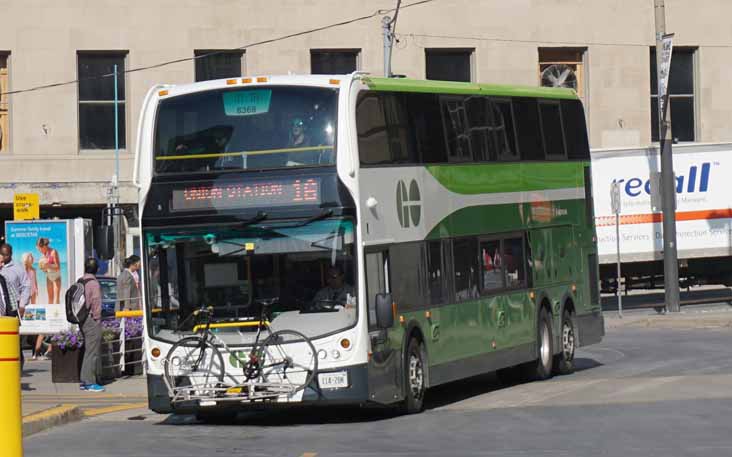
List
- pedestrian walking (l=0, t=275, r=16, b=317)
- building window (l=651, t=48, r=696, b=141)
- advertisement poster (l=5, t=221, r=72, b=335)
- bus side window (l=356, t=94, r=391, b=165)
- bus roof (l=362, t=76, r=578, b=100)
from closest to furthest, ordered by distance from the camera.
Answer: bus side window (l=356, t=94, r=391, b=165) < bus roof (l=362, t=76, r=578, b=100) < pedestrian walking (l=0, t=275, r=16, b=317) < advertisement poster (l=5, t=221, r=72, b=335) < building window (l=651, t=48, r=696, b=141)

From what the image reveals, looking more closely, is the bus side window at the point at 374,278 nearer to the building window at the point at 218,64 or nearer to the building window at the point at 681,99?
the building window at the point at 218,64

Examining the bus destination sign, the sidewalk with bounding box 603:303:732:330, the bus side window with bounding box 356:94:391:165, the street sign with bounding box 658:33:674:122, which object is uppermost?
the street sign with bounding box 658:33:674:122

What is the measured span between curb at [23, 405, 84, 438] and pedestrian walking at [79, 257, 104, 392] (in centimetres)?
346

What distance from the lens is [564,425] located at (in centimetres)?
1564

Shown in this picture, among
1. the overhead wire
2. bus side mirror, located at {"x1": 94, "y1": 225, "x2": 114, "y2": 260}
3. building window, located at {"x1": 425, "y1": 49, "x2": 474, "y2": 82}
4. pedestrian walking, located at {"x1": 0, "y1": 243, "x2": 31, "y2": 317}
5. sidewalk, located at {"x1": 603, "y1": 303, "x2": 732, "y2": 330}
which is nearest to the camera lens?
bus side mirror, located at {"x1": 94, "y1": 225, "x2": 114, "y2": 260}

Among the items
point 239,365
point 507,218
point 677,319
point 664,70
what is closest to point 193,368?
point 239,365

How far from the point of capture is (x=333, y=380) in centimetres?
1642

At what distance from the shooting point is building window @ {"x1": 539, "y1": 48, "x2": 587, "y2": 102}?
44.7m

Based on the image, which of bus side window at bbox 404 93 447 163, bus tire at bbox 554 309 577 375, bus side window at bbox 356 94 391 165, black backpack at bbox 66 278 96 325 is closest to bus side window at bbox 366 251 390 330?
bus side window at bbox 356 94 391 165

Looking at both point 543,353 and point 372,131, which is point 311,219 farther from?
point 543,353

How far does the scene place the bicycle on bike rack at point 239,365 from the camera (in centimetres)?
1638

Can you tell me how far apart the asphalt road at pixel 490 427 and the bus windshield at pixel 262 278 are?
1126 mm

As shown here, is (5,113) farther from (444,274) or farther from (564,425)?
(564,425)

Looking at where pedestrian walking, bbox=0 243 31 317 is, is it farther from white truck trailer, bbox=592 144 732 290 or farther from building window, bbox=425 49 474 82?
building window, bbox=425 49 474 82
